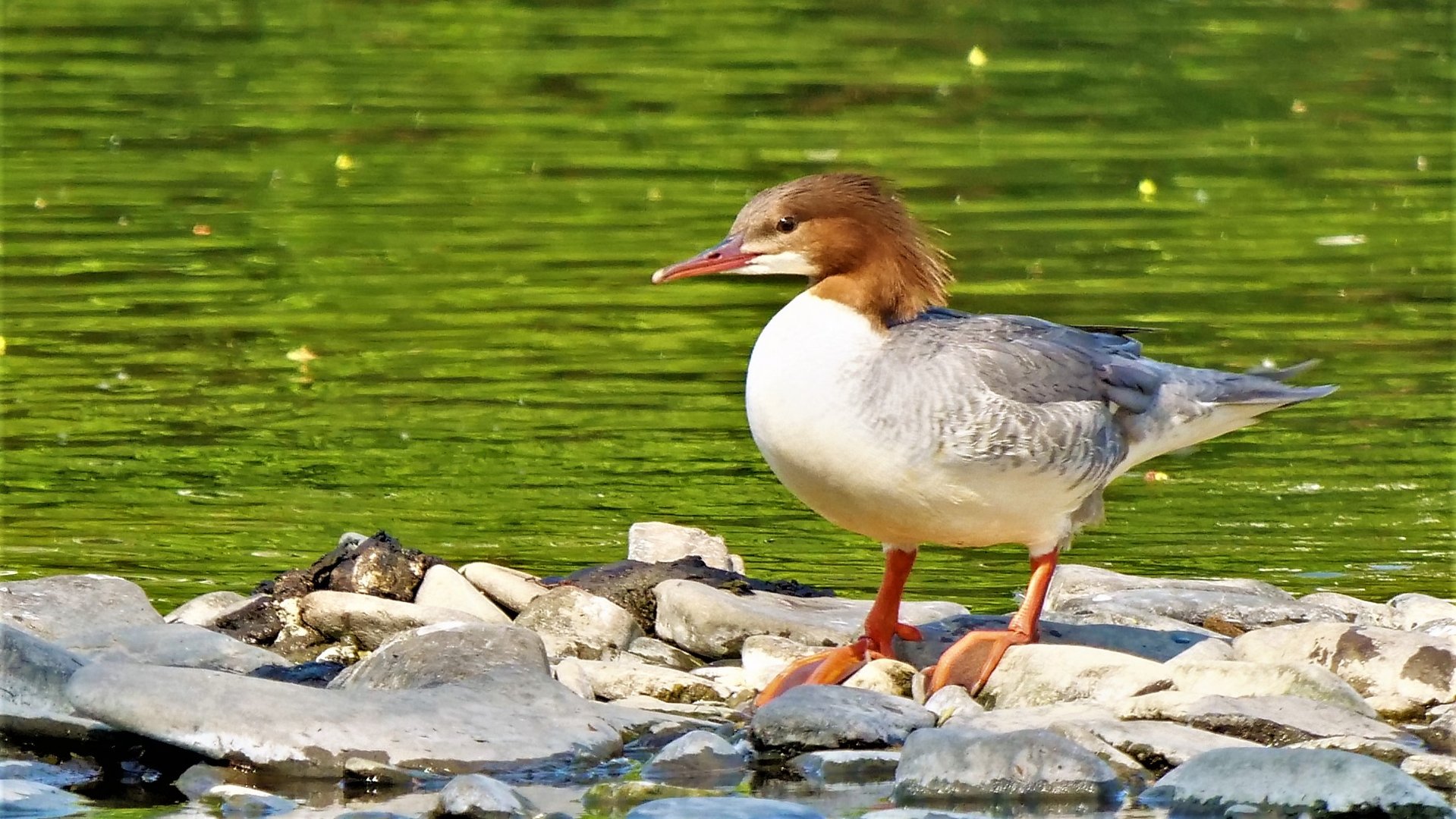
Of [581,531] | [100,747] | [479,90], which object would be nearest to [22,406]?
[581,531]

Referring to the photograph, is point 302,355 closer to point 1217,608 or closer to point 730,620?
point 730,620

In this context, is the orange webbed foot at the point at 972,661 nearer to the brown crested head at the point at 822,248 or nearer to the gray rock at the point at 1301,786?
the brown crested head at the point at 822,248

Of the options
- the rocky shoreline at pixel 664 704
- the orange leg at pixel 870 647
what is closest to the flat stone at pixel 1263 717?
the rocky shoreline at pixel 664 704

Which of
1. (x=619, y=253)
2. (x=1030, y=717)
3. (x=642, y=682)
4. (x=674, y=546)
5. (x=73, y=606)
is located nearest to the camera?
(x=1030, y=717)

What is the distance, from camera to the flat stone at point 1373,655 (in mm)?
6930

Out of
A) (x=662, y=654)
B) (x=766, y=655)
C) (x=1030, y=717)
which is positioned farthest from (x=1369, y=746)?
(x=662, y=654)

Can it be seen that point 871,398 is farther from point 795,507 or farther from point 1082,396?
point 795,507

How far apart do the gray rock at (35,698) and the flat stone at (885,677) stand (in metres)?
2.20

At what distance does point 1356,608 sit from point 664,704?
8.38ft

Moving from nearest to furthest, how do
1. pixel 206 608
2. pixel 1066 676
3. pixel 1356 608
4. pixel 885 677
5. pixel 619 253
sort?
1. pixel 1066 676
2. pixel 885 677
3. pixel 206 608
4. pixel 1356 608
5. pixel 619 253

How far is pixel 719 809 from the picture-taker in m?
5.69

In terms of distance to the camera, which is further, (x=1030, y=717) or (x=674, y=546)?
→ (x=674, y=546)

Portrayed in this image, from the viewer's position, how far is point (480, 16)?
78.9 ft

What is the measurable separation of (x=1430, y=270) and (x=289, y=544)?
8.14m
